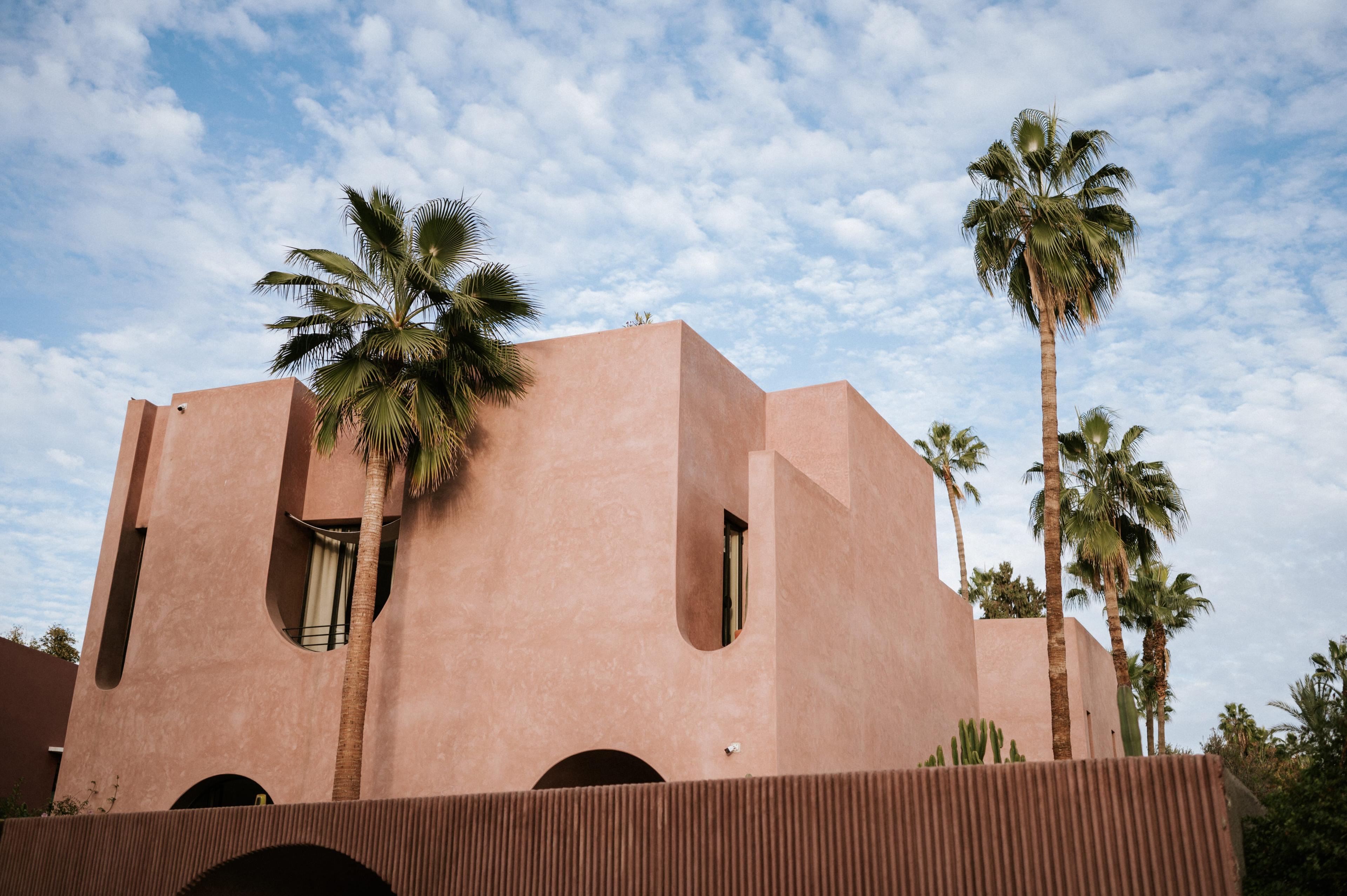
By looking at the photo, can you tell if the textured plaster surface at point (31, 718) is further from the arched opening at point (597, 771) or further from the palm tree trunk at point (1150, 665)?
the palm tree trunk at point (1150, 665)

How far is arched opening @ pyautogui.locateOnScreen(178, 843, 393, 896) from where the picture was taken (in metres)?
13.8

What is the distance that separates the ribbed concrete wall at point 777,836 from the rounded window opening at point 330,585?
18.9ft

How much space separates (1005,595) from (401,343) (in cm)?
3081

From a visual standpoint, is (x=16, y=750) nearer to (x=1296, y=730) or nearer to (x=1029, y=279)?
(x=1029, y=279)

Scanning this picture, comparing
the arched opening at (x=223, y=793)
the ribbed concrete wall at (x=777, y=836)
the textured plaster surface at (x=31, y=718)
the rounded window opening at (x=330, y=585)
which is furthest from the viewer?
the textured plaster surface at (x=31, y=718)

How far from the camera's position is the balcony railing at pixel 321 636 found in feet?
→ 64.5

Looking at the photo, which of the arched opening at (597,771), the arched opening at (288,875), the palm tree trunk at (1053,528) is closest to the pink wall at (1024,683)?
the palm tree trunk at (1053,528)

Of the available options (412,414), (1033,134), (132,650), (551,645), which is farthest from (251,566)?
(1033,134)

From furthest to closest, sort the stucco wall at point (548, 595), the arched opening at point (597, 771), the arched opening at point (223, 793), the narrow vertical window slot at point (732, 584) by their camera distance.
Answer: the arched opening at point (223, 793) < the narrow vertical window slot at point (732, 584) < the arched opening at point (597, 771) < the stucco wall at point (548, 595)

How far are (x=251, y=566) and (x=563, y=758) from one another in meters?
6.54

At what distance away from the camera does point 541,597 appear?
16.5 metres

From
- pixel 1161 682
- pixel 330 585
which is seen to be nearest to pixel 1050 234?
pixel 330 585

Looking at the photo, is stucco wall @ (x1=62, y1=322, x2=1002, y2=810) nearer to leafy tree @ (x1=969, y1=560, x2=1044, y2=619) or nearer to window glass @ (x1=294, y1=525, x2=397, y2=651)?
window glass @ (x1=294, y1=525, x2=397, y2=651)

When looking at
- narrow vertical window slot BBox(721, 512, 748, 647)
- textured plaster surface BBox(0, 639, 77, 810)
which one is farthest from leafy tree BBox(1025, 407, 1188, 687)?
textured plaster surface BBox(0, 639, 77, 810)
